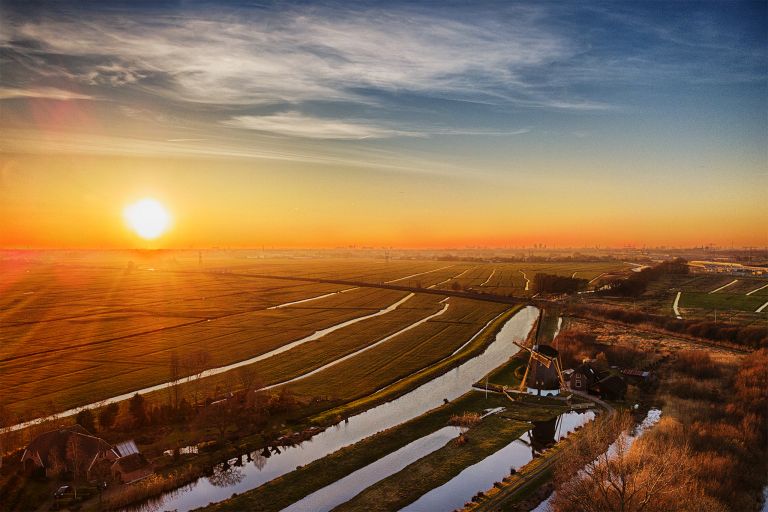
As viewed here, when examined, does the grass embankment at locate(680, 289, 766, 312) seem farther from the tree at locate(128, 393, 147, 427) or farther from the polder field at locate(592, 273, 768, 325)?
the tree at locate(128, 393, 147, 427)

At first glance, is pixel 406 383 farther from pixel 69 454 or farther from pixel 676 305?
pixel 676 305

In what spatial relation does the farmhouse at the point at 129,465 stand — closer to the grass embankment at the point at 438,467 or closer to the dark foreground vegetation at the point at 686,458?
the grass embankment at the point at 438,467

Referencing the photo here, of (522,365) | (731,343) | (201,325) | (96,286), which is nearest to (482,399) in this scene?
(522,365)

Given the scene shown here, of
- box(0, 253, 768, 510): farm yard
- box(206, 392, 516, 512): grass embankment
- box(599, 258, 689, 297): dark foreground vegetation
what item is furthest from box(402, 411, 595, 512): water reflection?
box(599, 258, 689, 297): dark foreground vegetation

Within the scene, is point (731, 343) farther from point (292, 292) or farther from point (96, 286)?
point (96, 286)

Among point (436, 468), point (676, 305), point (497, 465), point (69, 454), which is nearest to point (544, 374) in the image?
point (497, 465)

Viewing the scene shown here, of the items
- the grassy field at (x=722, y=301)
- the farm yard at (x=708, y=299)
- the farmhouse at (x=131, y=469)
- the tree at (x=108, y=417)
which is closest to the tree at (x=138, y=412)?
the tree at (x=108, y=417)
